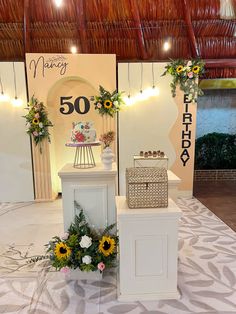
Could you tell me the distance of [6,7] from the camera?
4.41m

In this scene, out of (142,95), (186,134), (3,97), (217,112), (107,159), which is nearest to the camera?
(107,159)

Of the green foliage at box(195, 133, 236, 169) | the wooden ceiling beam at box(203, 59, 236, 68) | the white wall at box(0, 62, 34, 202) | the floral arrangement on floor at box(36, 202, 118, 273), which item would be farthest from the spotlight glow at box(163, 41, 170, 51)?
the floral arrangement on floor at box(36, 202, 118, 273)

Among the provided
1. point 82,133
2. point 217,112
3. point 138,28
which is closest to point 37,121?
point 82,133

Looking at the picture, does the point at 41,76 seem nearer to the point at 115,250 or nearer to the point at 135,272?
the point at 115,250

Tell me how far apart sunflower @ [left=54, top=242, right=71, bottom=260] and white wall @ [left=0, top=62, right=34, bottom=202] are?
2.72m

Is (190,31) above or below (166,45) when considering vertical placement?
above

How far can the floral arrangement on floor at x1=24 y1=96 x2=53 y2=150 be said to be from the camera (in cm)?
430

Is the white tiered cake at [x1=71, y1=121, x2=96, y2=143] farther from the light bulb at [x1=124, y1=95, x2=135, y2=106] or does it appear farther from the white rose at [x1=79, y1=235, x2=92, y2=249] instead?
the light bulb at [x1=124, y1=95, x2=135, y2=106]

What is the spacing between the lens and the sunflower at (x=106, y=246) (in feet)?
7.48


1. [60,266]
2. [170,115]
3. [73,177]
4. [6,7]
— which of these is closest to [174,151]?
[170,115]

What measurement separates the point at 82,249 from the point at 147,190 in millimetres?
870

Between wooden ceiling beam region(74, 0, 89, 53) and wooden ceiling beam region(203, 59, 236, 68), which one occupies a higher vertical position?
wooden ceiling beam region(74, 0, 89, 53)

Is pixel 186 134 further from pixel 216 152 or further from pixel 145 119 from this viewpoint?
pixel 216 152

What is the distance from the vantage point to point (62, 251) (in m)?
2.24
